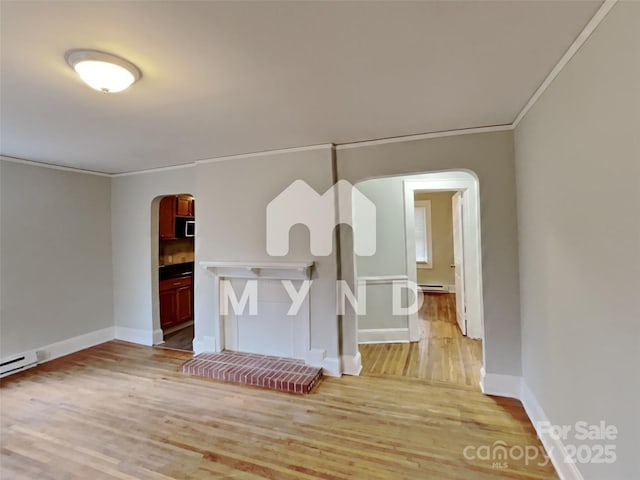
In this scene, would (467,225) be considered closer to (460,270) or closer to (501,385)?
(460,270)

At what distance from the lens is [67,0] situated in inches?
47.9

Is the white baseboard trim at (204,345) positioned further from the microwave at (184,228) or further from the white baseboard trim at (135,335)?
the microwave at (184,228)

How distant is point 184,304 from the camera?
5371mm

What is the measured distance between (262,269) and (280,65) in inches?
91.3

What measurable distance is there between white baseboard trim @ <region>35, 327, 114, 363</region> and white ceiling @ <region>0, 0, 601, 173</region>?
8.75 feet

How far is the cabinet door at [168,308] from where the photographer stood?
4.86 meters

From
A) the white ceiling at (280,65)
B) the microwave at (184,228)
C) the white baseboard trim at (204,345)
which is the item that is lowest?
the white baseboard trim at (204,345)

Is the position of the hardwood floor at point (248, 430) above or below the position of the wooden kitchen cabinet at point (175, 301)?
below

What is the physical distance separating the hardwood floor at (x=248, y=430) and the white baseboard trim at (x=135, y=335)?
1035 mm

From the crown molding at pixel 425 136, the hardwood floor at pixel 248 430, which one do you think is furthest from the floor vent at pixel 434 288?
the crown molding at pixel 425 136

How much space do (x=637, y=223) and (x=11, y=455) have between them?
13.0 ft

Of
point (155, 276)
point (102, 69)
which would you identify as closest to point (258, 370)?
point (155, 276)

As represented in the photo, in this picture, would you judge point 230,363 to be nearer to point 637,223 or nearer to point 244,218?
point 244,218

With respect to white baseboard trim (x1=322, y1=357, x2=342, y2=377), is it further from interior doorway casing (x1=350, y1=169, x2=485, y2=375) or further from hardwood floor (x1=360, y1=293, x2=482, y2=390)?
interior doorway casing (x1=350, y1=169, x2=485, y2=375)
